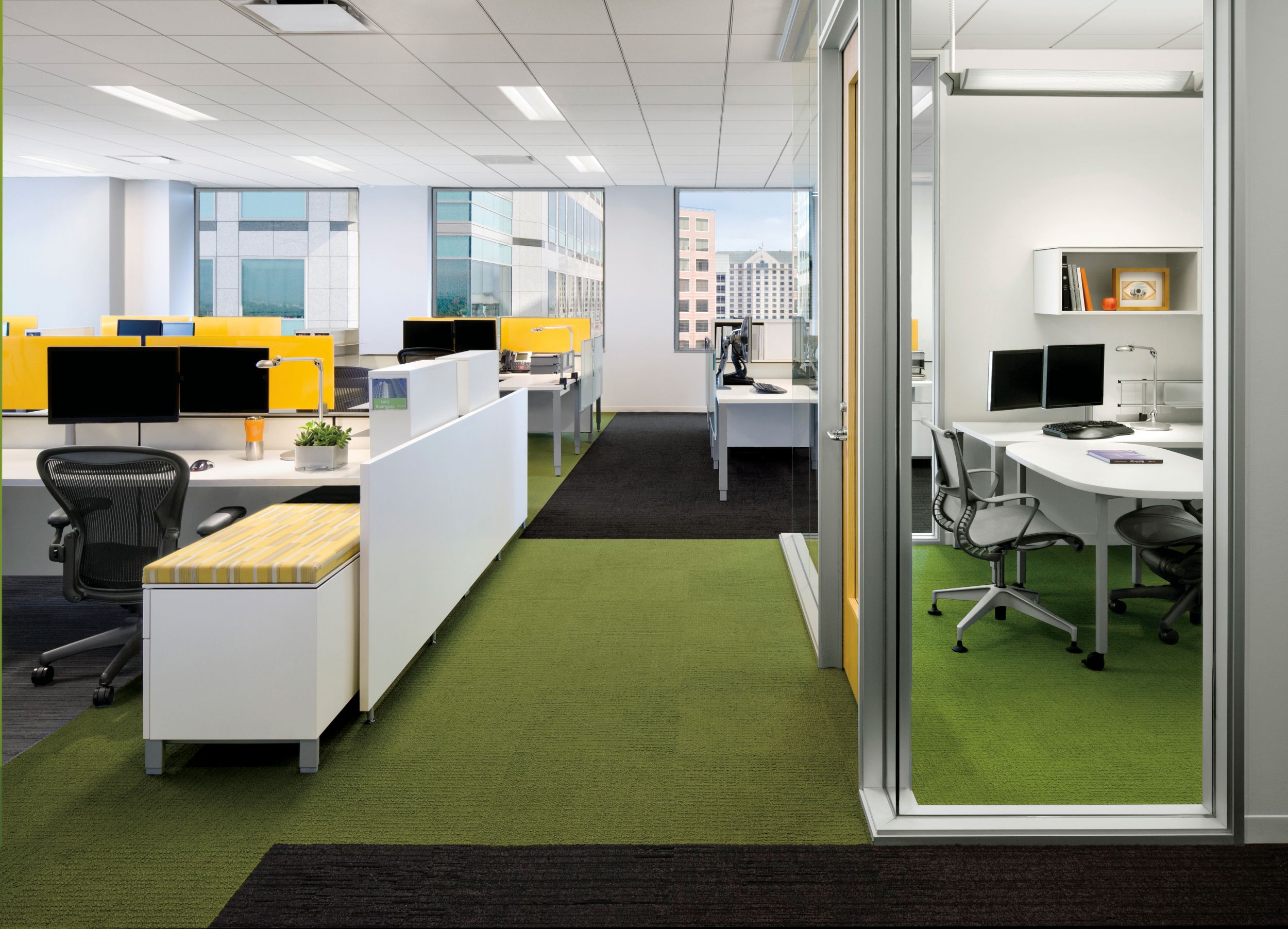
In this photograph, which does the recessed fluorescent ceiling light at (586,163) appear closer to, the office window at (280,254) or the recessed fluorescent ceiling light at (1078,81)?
the office window at (280,254)

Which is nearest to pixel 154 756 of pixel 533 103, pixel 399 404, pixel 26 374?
pixel 399 404

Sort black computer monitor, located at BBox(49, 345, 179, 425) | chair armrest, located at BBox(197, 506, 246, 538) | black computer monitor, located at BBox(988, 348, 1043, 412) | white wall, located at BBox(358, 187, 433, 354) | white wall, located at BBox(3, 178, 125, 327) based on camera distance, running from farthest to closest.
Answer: white wall, located at BBox(358, 187, 433, 354) < white wall, located at BBox(3, 178, 125, 327) < black computer monitor, located at BBox(988, 348, 1043, 412) < black computer monitor, located at BBox(49, 345, 179, 425) < chair armrest, located at BBox(197, 506, 246, 538)

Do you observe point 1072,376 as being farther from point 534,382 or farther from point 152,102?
point 152,102

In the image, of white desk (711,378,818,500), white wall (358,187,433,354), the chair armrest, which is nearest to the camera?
the chair armrest

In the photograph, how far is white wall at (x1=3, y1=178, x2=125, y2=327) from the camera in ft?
36.7

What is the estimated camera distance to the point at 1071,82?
12.4ft

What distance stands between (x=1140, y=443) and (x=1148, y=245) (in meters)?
1.27

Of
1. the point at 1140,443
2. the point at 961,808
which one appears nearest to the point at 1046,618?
the point at 1140,443

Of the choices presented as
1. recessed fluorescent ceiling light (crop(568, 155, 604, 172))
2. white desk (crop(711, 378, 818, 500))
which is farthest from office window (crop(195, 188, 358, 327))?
white desk (crop(711, 378, 818, 500))

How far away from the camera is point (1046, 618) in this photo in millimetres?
3598

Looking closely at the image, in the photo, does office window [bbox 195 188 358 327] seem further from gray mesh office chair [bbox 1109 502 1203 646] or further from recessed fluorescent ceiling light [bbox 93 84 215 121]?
gray mesh office chair [bbox 1109 502 1203 646]

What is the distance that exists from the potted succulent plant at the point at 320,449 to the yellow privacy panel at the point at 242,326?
223 inches

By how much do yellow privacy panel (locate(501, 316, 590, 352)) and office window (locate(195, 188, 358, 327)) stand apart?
3.45 m

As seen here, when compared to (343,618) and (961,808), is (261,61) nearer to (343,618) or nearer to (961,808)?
(343,618)
